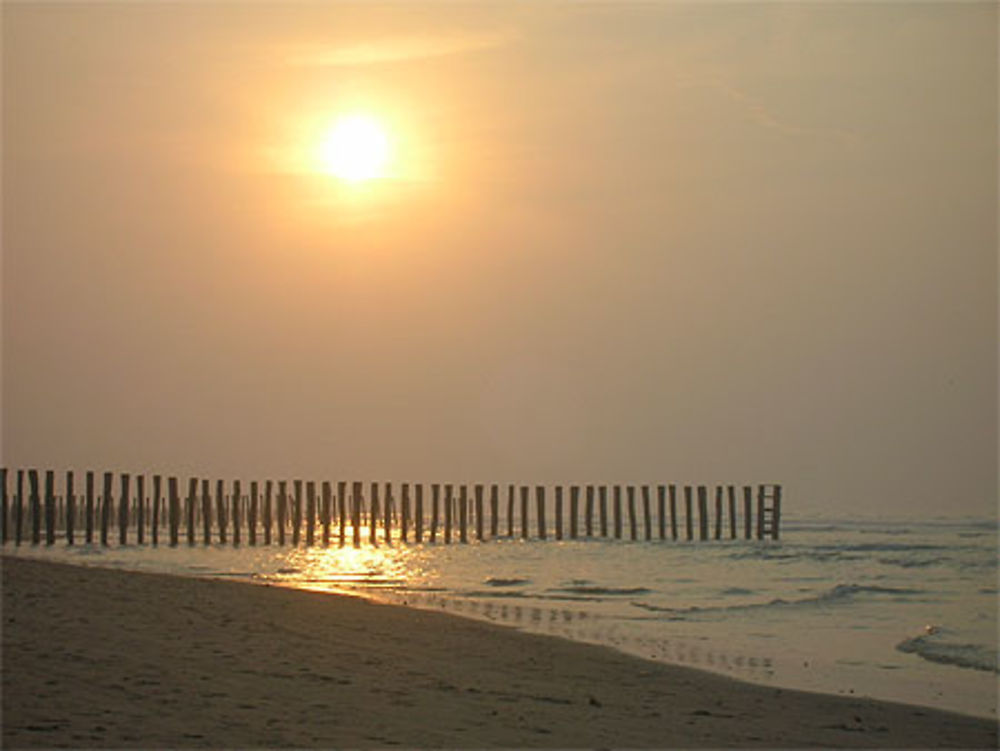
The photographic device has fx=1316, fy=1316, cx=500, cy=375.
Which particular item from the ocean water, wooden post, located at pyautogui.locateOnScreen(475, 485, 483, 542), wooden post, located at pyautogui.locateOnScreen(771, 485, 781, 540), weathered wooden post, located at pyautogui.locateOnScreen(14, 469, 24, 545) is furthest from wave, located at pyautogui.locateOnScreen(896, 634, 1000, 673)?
wooden post, located at pyautogui.locateOnScreen(771, 485, 781, 540)

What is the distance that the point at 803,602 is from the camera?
763 inches

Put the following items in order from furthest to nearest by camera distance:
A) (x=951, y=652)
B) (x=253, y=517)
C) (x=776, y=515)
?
(x=776, y=515)
(x=253, y=517)
(x=951, y=652)

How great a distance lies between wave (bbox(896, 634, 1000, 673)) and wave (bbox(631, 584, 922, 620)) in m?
3.20

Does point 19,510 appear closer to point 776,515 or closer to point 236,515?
point 236,515

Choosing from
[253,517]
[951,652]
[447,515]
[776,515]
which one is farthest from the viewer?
[776,515]

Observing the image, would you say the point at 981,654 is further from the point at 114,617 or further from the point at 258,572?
the point at 258,572

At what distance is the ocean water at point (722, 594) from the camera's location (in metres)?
12.2

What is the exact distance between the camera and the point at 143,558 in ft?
91.8

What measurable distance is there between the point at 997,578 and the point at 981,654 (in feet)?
41.6

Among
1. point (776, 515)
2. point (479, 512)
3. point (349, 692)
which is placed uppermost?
point (349, 692)

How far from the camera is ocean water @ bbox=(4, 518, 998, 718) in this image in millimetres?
12172

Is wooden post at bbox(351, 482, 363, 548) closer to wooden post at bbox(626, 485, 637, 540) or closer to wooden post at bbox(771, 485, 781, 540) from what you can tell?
wooden post at bbox(626, 485, 637, 540)

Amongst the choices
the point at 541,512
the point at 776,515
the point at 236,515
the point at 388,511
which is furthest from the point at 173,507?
the point at 776,515

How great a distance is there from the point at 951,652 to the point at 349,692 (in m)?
7.43
